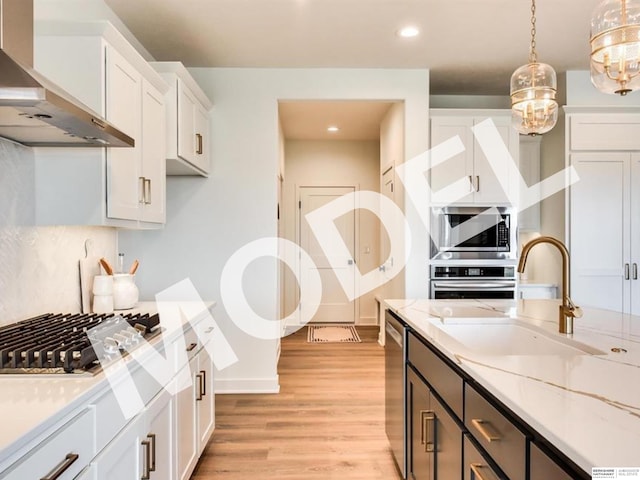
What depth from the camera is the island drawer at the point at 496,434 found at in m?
0.96

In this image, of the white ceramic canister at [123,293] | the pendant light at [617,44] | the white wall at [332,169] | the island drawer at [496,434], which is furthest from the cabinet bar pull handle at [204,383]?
the white wall at [332,169]

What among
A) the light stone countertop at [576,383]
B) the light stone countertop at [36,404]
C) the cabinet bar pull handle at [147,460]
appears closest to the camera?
the light stone countertop at [576,383]

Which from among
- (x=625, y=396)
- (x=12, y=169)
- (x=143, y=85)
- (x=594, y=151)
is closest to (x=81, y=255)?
(x=12, y=169)

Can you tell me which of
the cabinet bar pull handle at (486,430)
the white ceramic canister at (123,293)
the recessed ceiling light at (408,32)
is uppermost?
the recessed ceiling light at (408,32)

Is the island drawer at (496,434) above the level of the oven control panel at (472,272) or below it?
below

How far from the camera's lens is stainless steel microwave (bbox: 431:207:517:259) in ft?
12.4

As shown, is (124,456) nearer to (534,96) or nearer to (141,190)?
(141,190)

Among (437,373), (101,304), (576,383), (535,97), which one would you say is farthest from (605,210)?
(101,304)

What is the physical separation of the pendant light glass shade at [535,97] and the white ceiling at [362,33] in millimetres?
700

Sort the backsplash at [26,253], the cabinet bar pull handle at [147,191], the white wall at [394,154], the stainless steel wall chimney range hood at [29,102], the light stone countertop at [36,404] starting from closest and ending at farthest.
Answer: the light stone countertop at [36,404]
the stainless steel wall chimney range hood at [29,102]
the backsplash at [26,253]
the cabinet bar pull handle at [147,191]
the white wall at [394,154]

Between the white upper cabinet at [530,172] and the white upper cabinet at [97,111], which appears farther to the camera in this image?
the white upper cabinet at [530,172]

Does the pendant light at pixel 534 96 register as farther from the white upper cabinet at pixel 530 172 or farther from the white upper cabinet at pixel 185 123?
the white upper cabinet at pixel 185 123

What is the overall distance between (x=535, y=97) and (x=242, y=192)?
7.60ft

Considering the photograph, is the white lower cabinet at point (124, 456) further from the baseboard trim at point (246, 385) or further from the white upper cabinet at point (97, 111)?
the baseboard trim at point (246, 385)
